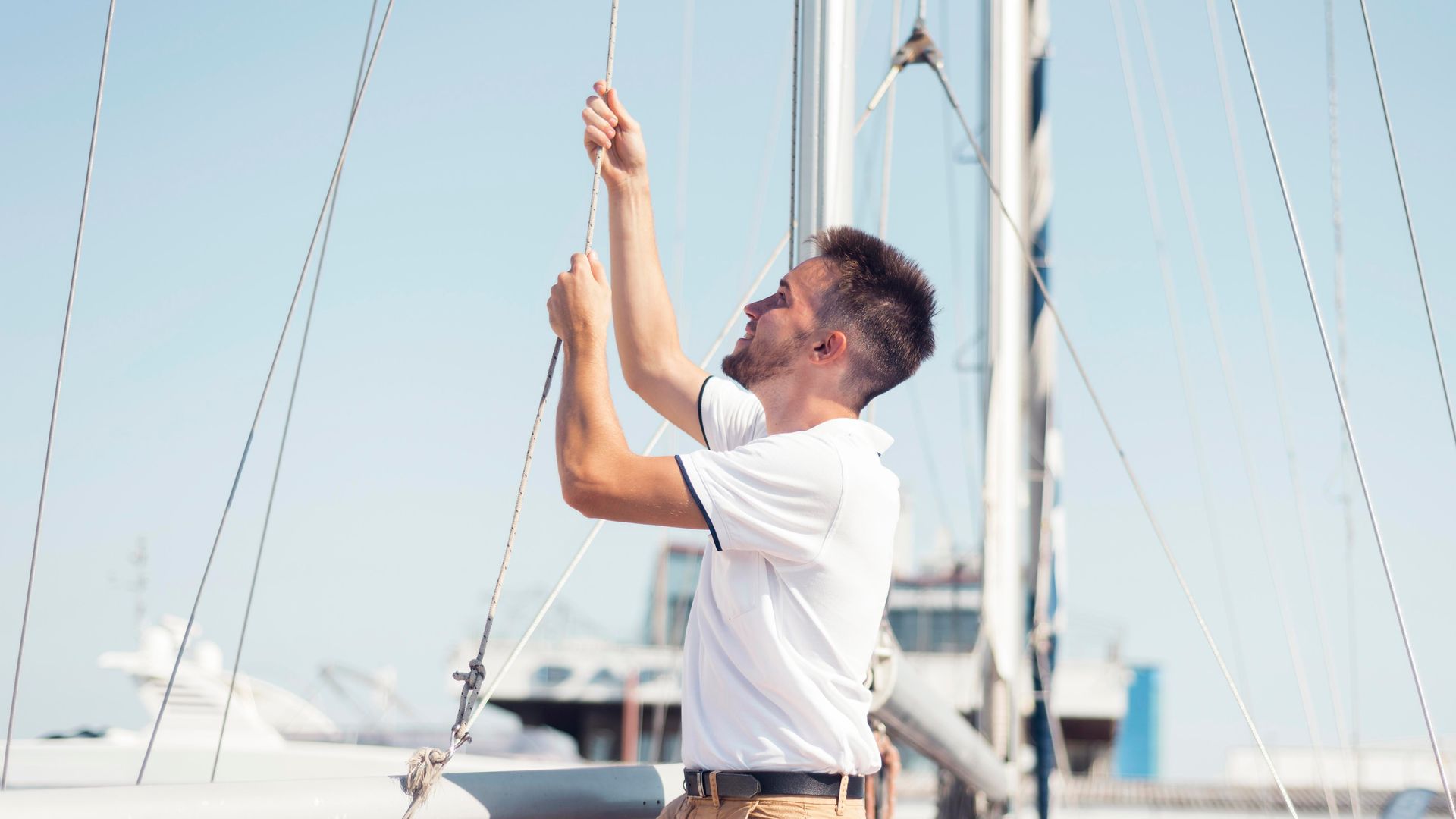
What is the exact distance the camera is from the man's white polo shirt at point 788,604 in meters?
1.69

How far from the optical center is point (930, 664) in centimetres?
2770

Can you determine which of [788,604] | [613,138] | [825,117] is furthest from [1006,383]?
[788,604]

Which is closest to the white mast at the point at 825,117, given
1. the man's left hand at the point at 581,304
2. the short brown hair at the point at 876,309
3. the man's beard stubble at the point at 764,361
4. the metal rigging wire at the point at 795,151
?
the metal rigging wire at the point at 795,151

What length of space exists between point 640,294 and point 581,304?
1.97 feet

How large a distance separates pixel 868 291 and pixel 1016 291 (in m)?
4.81

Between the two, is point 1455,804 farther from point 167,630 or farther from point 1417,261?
point 167,630

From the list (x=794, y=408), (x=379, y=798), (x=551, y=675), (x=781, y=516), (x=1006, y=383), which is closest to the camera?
(x=379, y=798)

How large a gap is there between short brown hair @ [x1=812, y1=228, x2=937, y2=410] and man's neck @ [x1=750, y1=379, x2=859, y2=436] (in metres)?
0.05

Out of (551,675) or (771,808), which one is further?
(551,675)

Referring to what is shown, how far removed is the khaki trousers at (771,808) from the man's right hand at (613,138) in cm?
107

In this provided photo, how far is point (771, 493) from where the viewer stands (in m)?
1.70

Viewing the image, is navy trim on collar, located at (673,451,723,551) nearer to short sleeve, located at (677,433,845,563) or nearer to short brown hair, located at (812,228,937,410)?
short sleeve, located at (677,433,845,563)

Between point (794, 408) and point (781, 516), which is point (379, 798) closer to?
point (781, 516)

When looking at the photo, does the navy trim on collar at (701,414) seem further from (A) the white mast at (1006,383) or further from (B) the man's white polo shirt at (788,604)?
(A) the white mast at (1006,383)
